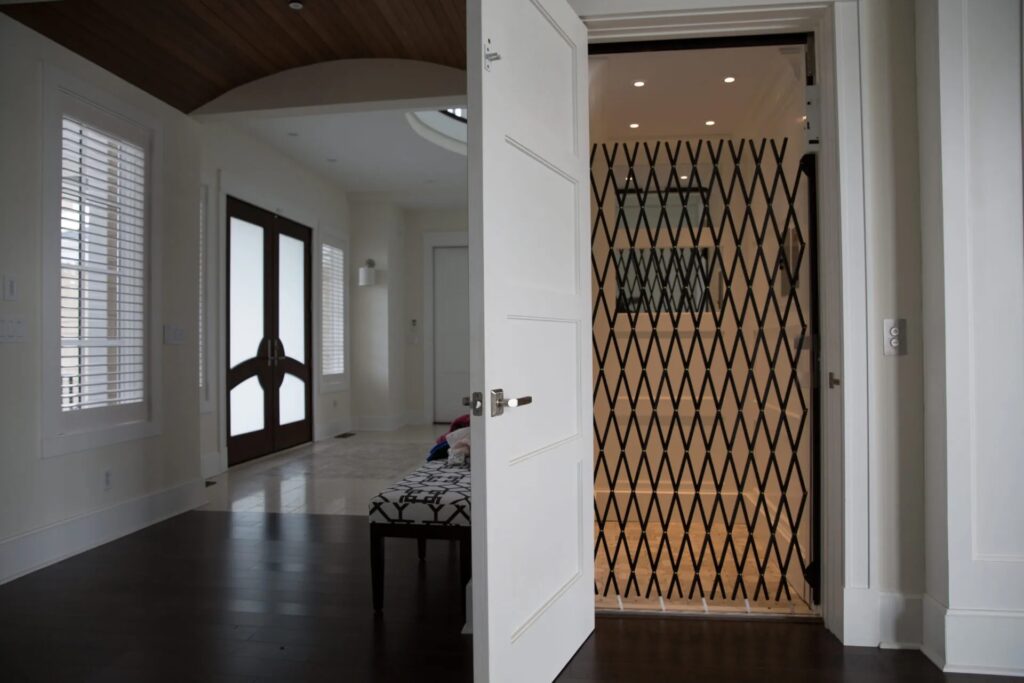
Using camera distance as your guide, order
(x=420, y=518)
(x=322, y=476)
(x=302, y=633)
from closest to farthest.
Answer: (x=302, y=633), (x=420, y=518), (x=322, y=476)

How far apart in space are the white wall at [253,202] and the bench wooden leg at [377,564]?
3.28 m

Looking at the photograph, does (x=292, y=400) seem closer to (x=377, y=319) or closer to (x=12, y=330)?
(x=377, y=319)

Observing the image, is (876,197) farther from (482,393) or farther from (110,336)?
(110,336)

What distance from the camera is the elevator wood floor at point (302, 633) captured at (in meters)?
2.14

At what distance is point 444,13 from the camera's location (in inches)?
133

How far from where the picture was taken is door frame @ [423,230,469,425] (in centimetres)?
852

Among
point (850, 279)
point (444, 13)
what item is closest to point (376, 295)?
point (444, 13)

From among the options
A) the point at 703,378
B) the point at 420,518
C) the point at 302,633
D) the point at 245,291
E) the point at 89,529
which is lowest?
the point at 302,633

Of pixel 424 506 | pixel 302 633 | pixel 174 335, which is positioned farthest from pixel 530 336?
pixel 174 335

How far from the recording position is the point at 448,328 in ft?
28.1

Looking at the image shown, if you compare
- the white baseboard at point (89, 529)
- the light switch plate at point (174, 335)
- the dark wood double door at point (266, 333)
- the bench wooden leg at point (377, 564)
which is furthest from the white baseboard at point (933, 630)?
the dark wood double door at point (266, 333)

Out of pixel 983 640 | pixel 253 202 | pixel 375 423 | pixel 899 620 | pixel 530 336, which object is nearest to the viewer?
pixel 530 336

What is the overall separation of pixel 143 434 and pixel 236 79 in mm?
2156

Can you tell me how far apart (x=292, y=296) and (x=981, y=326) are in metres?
5.86
